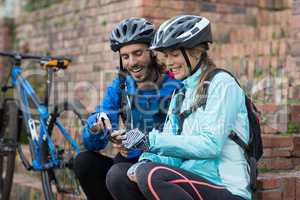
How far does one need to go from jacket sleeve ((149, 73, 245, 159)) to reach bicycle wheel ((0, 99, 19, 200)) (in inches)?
86.1

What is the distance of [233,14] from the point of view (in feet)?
20.2

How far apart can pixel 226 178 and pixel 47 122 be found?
6.59ft

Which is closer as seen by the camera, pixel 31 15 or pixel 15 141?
pixel 15 141

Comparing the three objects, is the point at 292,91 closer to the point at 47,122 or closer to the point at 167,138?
the point at 47,122

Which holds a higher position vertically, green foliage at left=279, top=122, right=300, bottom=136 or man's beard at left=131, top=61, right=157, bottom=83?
man's beard at left=131, top=61, right=157, bottom=83

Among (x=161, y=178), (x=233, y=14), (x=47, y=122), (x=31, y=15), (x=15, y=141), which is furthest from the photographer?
(x=31, y=15)

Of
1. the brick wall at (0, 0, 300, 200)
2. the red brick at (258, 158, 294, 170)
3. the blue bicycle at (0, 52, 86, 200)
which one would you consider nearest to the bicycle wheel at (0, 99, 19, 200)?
the blue bicycle at (0, 52, 86, 200)

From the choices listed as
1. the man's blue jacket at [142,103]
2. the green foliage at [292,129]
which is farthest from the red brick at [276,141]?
the man's blue jacket at [142,103]

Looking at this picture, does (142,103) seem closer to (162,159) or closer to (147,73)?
(147,73)

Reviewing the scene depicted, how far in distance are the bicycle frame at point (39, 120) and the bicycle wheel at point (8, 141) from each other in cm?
11

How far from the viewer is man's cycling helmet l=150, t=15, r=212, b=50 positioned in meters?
2.83

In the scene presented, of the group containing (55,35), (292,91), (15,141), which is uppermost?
(55,35)

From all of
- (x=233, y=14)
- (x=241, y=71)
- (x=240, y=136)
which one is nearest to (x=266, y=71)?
(x=241, y=71)

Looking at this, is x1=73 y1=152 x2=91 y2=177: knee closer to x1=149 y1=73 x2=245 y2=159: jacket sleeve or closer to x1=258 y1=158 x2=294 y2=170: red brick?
x1=149 y1=73 x2=245 y2=159: jacket sleeve
